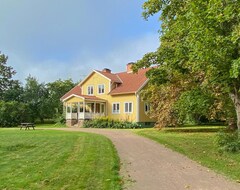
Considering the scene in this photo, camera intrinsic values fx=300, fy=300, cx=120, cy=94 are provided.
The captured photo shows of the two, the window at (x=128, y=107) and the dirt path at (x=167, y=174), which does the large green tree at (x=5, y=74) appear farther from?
the dirt path at (x=167, y=174)

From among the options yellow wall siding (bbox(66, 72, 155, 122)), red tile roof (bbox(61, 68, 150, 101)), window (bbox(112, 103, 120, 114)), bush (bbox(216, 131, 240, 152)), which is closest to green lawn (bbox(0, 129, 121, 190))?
bush (bbox(216, 131, 240, 152))

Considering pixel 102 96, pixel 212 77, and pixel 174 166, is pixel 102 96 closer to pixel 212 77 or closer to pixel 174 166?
pixel 212 77

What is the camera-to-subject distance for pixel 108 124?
1281 inches

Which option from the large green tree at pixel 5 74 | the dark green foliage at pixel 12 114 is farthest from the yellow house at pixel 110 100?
the large green tree at pixel 5 74

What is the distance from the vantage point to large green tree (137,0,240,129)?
28.7ft

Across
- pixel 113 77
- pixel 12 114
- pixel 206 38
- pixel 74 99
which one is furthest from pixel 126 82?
pixel 206 38

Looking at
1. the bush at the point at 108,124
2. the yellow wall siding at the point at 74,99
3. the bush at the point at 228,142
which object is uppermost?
the yellow wall siding at the point at 74,99

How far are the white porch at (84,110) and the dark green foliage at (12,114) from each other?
7.22 m

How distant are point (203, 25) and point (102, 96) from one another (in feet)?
96.9

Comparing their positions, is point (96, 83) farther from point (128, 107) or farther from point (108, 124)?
point (108, 124)

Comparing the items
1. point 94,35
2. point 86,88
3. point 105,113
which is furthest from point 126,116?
point 94,35

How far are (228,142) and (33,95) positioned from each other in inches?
1661

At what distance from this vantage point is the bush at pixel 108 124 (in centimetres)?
3188

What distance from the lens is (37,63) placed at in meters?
41.2
